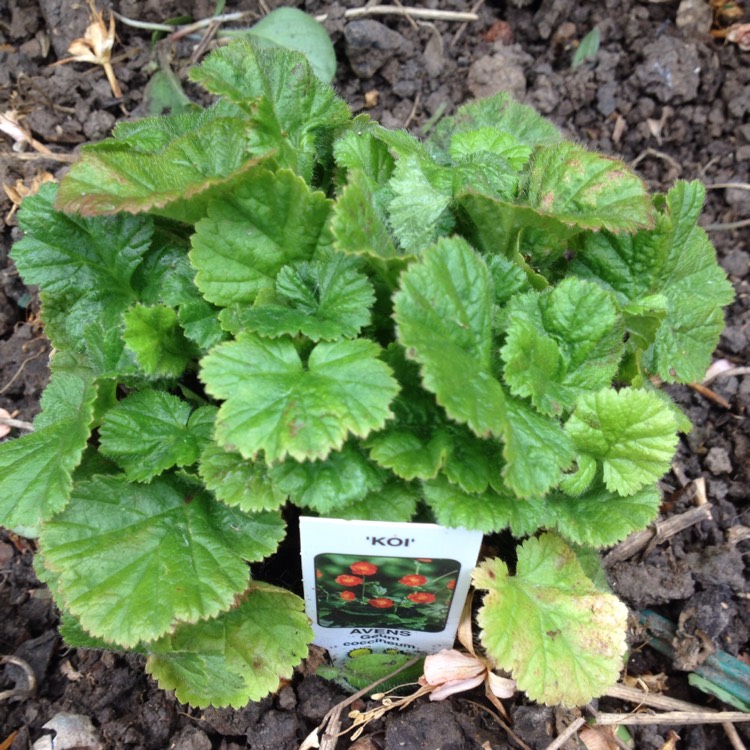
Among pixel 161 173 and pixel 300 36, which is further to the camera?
pixel 300 36

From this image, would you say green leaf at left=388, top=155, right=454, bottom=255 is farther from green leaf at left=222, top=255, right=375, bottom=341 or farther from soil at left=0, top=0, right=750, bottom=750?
soil at left=0, top=0, right=750, bottom=750

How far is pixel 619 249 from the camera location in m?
1.93

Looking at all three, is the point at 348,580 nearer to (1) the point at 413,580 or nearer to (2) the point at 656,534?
(1) the point at 413,580

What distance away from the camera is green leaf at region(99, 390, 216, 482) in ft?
5.34

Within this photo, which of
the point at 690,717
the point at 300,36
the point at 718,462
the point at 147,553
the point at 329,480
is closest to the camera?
the point at 329,480

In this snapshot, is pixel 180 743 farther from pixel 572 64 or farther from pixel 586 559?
pixel 572 64

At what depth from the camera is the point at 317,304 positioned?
166 centimetres

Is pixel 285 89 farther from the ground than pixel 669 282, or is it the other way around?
pixel 285 89

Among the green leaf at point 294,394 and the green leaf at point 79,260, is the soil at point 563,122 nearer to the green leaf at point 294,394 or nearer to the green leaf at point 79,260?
the green leaf at point 79,260

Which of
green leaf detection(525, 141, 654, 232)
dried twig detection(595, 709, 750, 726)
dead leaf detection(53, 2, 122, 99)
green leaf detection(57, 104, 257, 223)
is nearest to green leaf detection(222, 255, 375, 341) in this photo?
green leaf detection(57, 104, 257, 223)

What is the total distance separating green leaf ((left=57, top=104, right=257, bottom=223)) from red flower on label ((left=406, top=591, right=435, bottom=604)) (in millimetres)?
951

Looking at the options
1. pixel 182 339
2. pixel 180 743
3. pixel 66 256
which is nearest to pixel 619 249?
pixel 182 339

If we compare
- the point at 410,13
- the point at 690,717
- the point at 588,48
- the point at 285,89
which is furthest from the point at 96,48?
the point at 690,717

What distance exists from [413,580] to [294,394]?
1.65 ft
